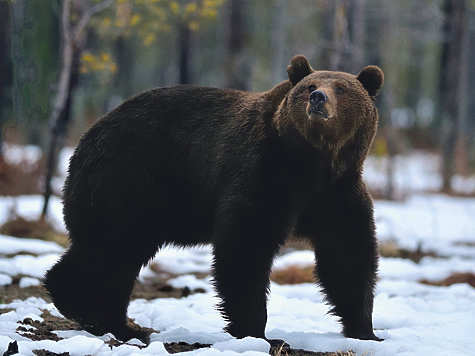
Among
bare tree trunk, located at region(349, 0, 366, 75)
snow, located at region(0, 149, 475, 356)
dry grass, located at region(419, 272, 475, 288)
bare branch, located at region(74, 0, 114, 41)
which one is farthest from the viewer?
bare tree trunk, located at region(349, 0, 366, 75)

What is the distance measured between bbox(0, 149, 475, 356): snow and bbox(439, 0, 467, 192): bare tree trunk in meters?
5.72

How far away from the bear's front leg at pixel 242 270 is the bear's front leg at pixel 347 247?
52cm

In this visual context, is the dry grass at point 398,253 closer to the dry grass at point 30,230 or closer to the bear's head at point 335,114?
the dry grass at point 30,230

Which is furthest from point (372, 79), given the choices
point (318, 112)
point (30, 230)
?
point (30, 230)

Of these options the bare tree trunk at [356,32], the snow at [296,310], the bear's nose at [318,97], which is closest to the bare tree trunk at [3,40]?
the snow at [296,310]

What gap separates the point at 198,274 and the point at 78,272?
2936 mm

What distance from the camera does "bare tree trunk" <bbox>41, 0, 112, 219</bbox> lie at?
320 inches

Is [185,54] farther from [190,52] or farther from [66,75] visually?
[66,75]

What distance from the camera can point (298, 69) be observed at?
151 inches

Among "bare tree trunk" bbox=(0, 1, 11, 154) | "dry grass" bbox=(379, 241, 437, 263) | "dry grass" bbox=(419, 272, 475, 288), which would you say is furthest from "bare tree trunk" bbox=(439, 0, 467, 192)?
"bare tree trunk" bbox=(0, 1, 11, 154)

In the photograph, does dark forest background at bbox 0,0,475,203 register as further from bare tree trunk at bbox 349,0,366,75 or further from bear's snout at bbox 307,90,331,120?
bear's snout at bbox 307,90,331,120

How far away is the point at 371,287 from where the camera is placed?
13.3 ft

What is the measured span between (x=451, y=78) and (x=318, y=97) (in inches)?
488

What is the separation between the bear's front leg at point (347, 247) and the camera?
391 centimetres
